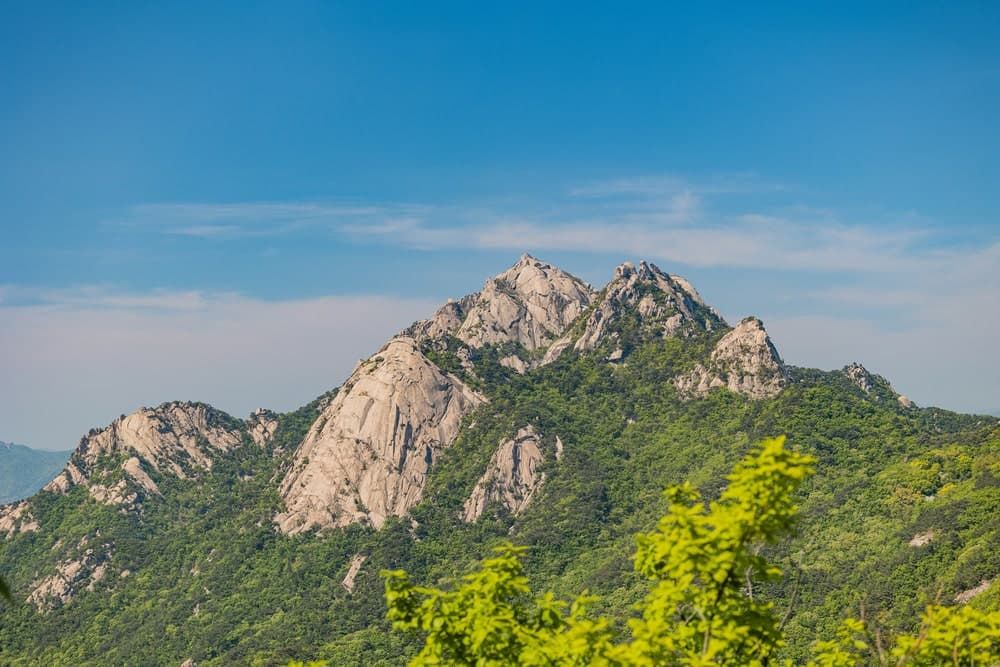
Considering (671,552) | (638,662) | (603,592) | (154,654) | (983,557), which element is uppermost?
(671,552)

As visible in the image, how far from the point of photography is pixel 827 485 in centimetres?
18062

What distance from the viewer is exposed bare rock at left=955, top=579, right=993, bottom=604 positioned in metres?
114

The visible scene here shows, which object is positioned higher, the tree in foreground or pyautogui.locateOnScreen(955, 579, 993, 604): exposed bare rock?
the tree in foreground

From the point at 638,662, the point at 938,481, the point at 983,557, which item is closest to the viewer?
the point at 638,662

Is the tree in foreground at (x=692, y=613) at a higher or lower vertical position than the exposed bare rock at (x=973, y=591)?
higher

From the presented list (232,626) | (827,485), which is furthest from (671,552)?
(232,626)

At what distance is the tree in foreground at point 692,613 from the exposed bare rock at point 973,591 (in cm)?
10675

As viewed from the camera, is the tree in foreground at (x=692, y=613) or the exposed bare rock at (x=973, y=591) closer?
the tree in foreground at (x=692, y=613)

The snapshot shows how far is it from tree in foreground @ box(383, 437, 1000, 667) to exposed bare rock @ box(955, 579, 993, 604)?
107 metres

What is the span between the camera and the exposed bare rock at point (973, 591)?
375 feet

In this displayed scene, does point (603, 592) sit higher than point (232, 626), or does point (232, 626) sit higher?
point (603, 592)

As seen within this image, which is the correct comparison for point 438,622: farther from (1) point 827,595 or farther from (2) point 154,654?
(2) point 154,654

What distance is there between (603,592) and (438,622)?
487 ft

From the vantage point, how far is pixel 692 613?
2148 cm
